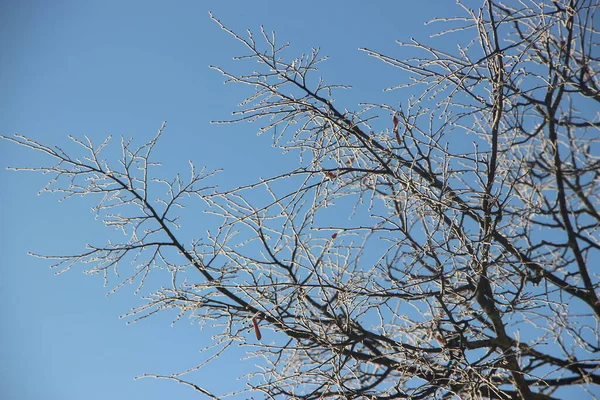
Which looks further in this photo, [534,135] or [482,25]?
[534,135]

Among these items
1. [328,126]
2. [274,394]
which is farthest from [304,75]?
[274,394]

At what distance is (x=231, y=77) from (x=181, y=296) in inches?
50.8

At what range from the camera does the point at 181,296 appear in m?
3.57

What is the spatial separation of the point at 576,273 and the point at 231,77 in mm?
2531

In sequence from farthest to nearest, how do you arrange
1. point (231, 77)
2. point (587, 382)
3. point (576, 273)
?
point (576, 273)
point (587, 382)
point (231, 77)

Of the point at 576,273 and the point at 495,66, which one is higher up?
the point at 495,66

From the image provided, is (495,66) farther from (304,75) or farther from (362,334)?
(362,334)

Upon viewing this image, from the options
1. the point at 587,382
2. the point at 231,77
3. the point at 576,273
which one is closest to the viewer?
the point at 231,77

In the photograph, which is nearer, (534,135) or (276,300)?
(276,300)

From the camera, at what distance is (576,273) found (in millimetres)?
3986

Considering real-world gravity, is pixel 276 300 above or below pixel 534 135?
below

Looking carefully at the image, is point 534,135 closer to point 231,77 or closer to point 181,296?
point 231,77

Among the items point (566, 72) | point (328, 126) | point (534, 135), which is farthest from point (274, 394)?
point (566, 72)

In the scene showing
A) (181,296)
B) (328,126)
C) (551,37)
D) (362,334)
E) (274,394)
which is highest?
(551,37)
